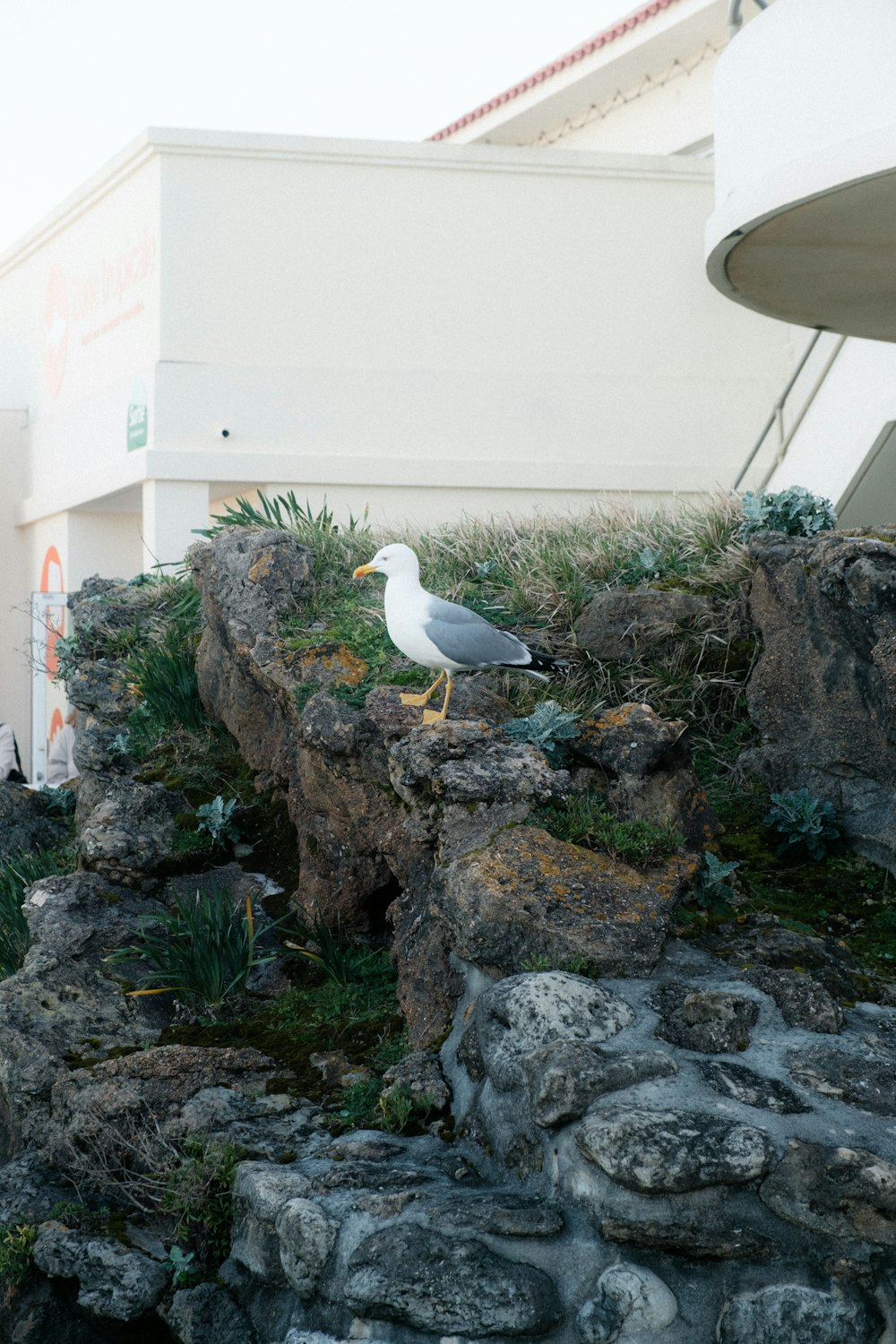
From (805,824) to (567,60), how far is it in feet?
40.9

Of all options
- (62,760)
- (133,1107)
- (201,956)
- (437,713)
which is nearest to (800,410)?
(437,713)

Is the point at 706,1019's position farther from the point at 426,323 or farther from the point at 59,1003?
the point at 426,323

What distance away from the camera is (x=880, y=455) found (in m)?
9.76

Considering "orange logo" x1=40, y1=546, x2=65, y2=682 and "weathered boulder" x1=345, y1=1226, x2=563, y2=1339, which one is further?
"orange logo" x1=40, y1=546, x2=65, y2=682

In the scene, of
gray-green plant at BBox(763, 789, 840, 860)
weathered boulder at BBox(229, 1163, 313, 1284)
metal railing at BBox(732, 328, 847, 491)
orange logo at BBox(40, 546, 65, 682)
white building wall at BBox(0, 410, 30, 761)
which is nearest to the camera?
weathered boulder at BBox(229, 1163, 313, 1284)

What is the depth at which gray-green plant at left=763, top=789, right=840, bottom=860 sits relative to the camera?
19.4ft

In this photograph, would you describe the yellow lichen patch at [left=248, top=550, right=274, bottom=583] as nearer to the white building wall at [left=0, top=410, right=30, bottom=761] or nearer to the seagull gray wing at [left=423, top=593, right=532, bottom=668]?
the seagull gray wing at [left=423, top=593, right=532, bottom=668]

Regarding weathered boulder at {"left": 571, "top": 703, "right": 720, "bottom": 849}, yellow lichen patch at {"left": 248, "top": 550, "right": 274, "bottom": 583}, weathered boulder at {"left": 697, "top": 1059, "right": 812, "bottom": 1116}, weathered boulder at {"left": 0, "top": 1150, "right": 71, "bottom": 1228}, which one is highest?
yellow lichen patch at {"left": 248, "top": 550, "right": 274, "bottom": 583}

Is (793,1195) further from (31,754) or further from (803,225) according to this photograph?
(31,754)

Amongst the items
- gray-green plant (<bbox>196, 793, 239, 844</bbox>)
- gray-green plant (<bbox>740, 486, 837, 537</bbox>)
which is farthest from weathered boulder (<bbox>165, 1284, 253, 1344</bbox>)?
gray-green plant (<bbox>740, 486, 837, 537</bbox>)

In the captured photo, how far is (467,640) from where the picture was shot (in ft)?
16.6

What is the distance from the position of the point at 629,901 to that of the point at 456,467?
10.2 metres

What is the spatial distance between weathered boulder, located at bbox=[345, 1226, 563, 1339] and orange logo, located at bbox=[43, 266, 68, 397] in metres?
14.9

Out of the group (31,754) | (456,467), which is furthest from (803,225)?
(31,754)
